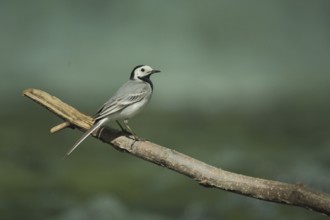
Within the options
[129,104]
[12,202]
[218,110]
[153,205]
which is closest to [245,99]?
[218,110]

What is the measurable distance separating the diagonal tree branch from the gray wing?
0.71 feet

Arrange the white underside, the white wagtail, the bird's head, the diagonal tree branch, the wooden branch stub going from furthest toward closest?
the bird's head < the white underside < the white wagtail < the wooden branch stub < the diagonal tree branch

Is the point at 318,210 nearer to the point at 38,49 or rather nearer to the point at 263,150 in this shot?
the point at 263,150

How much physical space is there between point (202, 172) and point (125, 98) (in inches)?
40.0

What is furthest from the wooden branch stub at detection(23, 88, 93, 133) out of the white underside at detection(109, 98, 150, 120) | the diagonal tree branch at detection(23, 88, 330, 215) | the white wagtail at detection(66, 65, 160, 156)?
the white underside at detection(109, 98, 150, 120)

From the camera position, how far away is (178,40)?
902cm

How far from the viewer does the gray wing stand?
15.5ft

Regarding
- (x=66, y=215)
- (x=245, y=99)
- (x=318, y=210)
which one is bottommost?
(x=66, y=215)

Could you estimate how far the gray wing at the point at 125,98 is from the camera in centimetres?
474

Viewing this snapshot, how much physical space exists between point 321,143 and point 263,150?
1.79 feet

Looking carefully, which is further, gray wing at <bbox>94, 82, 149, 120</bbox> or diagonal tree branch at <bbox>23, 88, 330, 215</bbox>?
gray wing at <bbox>94, 82, 149, 120</bbox>

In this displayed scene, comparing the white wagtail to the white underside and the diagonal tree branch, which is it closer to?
the white underside

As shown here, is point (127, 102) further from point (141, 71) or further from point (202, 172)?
point (202, 172)

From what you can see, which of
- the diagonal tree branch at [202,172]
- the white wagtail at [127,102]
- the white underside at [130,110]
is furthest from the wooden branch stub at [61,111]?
the white underside at [130,110]
